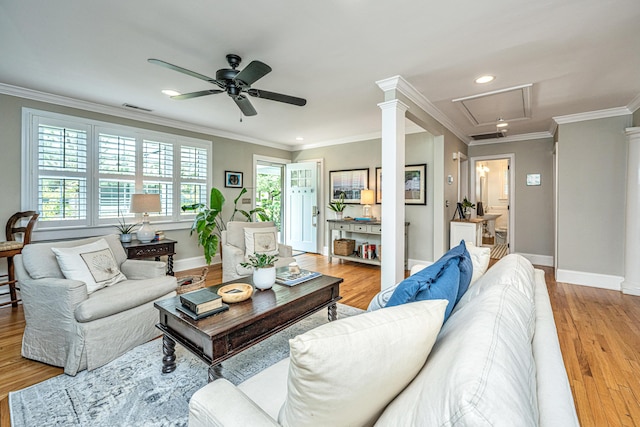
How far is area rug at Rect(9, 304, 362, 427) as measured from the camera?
1522mm

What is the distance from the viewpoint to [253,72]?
2.09 metres

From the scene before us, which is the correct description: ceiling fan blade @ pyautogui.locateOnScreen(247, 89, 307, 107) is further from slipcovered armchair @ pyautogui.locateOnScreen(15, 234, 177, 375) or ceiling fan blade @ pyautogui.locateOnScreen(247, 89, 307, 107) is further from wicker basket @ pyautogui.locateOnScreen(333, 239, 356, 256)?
wicker basket @ pyautogui.locateOnScreen(333, 239, 356, 256)

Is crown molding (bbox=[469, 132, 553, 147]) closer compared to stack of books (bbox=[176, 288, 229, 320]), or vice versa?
stack of books (bbox=[176, 288, 229, 320])

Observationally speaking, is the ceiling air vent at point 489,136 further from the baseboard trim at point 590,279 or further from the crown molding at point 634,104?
the baseboard trim at point 590,279

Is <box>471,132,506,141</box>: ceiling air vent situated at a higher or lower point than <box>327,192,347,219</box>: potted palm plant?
higher

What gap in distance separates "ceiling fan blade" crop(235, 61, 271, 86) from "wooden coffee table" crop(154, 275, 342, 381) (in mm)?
1616

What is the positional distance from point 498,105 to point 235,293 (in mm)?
3806

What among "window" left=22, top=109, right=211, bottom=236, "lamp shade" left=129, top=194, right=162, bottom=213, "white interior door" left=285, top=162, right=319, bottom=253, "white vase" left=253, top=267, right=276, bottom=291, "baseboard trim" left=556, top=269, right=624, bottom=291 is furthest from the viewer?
"white interior door" left=285, top=162, right=319, bottom=253

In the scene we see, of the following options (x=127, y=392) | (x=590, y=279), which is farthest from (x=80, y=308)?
(x=590, y=279)

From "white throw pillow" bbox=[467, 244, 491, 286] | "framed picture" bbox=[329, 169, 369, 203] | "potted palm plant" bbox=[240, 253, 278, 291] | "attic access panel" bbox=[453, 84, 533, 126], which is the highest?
"attic access panel" bbox=[453, 84, 533, 126]

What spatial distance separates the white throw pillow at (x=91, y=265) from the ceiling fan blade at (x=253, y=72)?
1.86 meters

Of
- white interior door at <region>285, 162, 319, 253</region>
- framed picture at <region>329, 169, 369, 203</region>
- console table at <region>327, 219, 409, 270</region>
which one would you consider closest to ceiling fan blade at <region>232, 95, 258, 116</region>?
console table at <region>327, 219, 409, 270</region>

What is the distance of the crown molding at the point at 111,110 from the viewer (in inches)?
127

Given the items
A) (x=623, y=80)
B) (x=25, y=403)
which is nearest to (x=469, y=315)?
(x=25, y=403)
